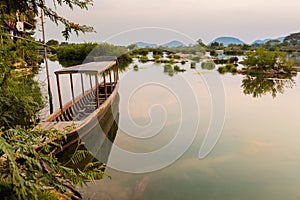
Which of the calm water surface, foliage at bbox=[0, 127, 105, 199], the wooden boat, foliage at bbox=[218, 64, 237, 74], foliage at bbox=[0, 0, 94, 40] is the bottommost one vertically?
the calm water surface

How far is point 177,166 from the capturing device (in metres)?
5.08

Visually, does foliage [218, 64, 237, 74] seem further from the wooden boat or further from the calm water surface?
the wooden boat

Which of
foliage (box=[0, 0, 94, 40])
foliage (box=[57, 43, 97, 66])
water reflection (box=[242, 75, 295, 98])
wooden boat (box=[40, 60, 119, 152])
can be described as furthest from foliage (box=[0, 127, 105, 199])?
foliage (box=[57, 43, 97, 66])

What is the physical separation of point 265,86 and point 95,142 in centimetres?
1039

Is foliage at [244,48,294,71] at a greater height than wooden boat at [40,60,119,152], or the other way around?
foliage at [244,48,294,71]

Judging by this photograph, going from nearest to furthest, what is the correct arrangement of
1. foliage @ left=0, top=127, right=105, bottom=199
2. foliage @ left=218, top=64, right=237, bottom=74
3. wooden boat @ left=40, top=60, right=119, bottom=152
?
foliage @ left=0, top=127, right=105, bottom=199, wooden boat @ left=40, top=60, right=119, bottom=152, foliage @ left=218, top=64, right=237, bottom=74

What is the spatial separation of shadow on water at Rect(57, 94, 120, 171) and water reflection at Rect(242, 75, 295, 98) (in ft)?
22.7

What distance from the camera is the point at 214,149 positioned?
19.1 feet

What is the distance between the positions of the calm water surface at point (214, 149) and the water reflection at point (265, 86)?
2.84ft

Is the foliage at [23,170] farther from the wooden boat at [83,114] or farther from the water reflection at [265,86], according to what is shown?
the water reflection at [265,86]

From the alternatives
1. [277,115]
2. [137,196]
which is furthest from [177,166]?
[277,115]

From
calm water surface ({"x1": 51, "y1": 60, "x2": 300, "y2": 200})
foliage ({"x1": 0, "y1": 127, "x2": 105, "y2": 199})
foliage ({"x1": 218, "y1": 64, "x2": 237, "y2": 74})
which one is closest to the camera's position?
foliage ({"x1": 0, "y1": 127, "x2": 105, "y2": 199})

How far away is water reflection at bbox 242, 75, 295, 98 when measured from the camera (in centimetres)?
1182

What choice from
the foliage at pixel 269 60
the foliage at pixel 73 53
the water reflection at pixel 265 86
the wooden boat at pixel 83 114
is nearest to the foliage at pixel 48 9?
the wooden boat at pixel 83 114
